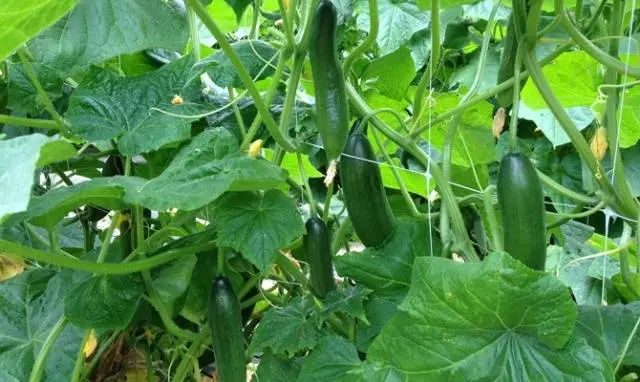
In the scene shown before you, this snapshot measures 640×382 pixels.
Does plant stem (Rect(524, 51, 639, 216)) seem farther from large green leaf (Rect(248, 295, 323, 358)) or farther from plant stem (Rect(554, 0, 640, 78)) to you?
large green leaf (Rect(248, 295, 323, 358))

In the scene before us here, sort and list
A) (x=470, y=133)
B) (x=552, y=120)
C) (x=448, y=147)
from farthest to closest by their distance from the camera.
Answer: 1. (x=552, y=120)
2. (x=470, y=133)
3. (x=448, y=147)

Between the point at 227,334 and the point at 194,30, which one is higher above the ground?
the point at 194,30

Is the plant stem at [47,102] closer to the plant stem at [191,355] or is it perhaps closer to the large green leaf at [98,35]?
the large green leaf at [98,35]

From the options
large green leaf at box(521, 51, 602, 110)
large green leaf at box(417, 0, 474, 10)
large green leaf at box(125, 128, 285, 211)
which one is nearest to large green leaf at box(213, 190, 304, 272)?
large green leaf at box(125, 128, 285, 211)

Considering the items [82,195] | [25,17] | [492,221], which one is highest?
[25,17]

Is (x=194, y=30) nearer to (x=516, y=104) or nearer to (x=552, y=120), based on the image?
(x=516, y=104)

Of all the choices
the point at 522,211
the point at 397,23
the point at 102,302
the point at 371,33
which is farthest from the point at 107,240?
the point at 397,23
